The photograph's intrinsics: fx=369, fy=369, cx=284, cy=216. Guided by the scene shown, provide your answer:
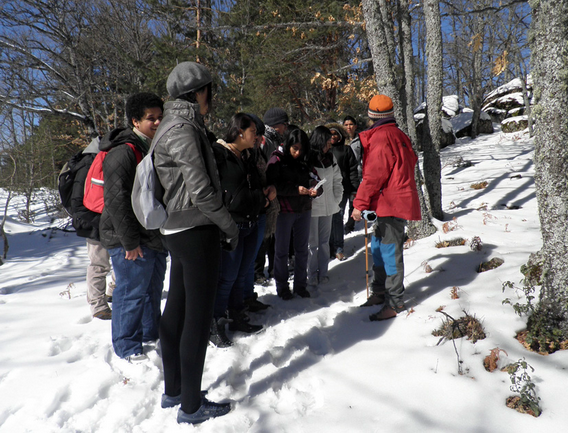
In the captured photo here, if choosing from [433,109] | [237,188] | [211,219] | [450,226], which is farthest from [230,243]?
[433,109]

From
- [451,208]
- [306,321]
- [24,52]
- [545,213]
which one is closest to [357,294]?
[306,321]

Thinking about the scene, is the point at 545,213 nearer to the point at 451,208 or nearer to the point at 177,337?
the point at 177,337

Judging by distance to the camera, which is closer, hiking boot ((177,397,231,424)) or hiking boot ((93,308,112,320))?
hiking boot ((177,397,231,424))

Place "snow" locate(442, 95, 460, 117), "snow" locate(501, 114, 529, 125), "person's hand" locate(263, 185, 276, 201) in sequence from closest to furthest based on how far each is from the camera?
"person's hand" locate(263, 185, 276, 201), "snow" locate(501, 114, 529, 125), "snow" locate(442, 95, 460, 117)

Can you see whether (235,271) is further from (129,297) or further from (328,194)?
(328,194)

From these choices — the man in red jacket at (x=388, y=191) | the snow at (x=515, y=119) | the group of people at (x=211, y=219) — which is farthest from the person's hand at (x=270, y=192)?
the snow at (x=515, y=119)

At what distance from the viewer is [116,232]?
2.80 metres

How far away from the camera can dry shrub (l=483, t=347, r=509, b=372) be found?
2.58m

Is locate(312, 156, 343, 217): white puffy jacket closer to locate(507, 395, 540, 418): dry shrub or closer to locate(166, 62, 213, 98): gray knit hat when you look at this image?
locate(166, 62, 213, 98): gray knit hat

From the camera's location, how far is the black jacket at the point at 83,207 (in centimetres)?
339

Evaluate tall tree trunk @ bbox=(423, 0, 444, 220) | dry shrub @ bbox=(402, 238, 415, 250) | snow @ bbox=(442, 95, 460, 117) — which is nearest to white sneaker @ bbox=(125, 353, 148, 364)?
dry shrub @ bbox=(402, 238, 415, 250)

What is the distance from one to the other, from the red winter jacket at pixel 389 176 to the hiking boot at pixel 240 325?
153 centimetres

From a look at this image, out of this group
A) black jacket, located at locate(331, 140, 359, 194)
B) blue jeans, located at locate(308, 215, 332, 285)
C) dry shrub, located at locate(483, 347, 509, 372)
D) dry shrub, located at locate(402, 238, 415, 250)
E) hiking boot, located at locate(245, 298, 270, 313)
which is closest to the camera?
dry shrub, located at locate(483, 347, 509, 372)

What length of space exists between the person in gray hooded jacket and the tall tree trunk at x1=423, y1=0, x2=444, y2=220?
181 inches
